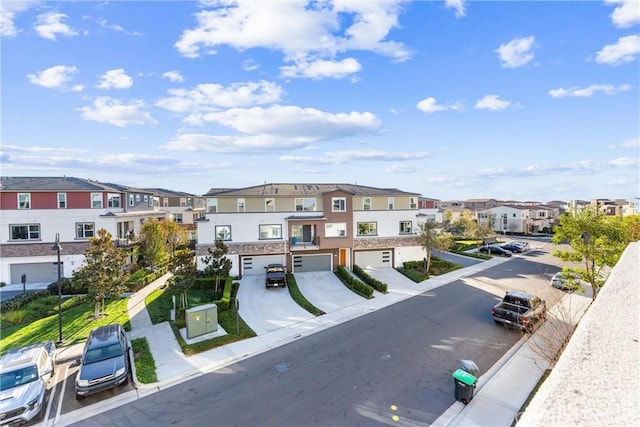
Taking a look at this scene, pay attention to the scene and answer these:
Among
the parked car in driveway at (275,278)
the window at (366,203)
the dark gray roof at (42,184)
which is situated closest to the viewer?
the parked car in driveway at (275,278)

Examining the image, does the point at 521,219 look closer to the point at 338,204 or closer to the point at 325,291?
the point at 338,204

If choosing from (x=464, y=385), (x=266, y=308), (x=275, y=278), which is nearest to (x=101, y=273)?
(x=266, y=308)

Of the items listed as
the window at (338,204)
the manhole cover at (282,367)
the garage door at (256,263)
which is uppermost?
the window at (338,204)

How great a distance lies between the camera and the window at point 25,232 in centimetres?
2539

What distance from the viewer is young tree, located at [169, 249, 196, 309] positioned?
58.8 feet

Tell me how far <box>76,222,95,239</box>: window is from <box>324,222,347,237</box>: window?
19.7 meters

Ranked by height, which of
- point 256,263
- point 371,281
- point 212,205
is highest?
point 212,205

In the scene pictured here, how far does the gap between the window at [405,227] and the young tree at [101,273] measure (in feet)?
72.1

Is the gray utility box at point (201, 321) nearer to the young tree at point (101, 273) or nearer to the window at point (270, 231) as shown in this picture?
the young tree at point (101, 273)

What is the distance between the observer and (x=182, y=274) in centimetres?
1800

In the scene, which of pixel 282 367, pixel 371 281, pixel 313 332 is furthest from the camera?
pixel 371 281

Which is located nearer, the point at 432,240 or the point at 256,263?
the point at 256,263

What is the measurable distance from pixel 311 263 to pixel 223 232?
7.76 metres

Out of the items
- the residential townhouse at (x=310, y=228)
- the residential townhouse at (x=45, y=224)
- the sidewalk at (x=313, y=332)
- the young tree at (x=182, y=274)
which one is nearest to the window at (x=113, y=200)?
the residential townhouse at (x=45, y=224)
